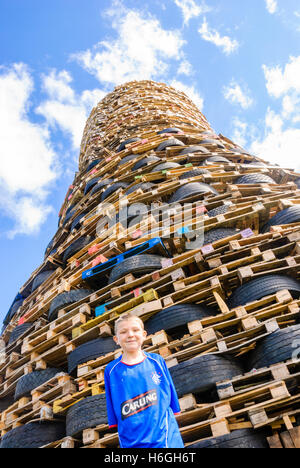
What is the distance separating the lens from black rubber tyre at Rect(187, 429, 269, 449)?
2.91 metres

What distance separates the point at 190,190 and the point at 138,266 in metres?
2.25

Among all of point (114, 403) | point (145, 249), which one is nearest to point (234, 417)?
point (114, 403)

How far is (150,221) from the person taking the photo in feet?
21.8

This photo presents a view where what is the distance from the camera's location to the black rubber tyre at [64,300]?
574cm

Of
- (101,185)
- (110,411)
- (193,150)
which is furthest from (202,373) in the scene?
(101,185)

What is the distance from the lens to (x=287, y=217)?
18.0 ft

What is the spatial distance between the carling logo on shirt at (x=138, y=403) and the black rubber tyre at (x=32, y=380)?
9.12 feet

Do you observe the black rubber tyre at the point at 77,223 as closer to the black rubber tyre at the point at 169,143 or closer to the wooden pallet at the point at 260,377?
the black rubber tyre at the point at 169,143

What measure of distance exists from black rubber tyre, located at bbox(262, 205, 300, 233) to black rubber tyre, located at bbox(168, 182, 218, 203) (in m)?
1.54

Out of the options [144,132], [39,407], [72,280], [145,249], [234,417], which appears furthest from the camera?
[144,132]

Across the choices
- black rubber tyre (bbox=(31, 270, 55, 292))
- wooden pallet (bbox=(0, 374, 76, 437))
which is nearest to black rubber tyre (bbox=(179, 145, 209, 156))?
black rubber tyre (bbox=(31, 270, 55, 292))

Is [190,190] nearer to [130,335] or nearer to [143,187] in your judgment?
[143,187]
